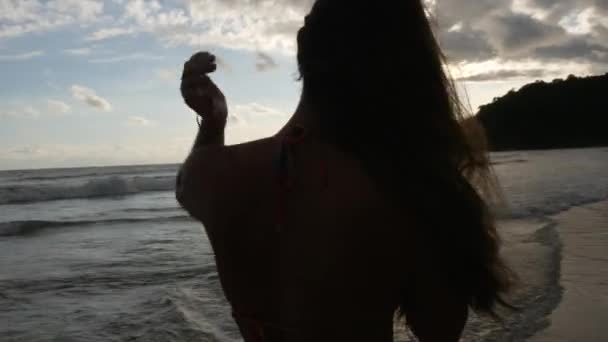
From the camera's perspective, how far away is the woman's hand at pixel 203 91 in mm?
1100

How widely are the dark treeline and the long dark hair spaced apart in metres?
73.0

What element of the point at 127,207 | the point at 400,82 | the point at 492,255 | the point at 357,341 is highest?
the point at 400,82

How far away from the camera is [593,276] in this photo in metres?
5.19

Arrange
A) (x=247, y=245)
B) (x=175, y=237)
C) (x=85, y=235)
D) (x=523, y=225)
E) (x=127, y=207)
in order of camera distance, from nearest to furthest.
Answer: (x=247, y=245)
(x=523, y=225)
(x=175, y=237)
(x=85, y=235)
(x=127, y=207)

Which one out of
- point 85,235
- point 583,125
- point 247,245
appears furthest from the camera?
point 583,125

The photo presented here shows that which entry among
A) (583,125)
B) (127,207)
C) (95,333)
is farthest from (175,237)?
(583,125)

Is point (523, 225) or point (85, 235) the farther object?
point (85, 235)

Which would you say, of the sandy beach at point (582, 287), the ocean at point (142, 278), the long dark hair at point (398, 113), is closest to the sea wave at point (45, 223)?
the ocean at point (142, 278)

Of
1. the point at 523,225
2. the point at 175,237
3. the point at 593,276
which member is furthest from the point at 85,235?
the point at 593,276

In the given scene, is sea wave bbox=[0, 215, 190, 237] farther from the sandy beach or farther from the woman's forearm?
the woman's forearm

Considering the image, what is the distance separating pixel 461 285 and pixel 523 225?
28.9 ft

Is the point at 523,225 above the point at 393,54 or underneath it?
underneath

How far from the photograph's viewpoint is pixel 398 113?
3.64 ft

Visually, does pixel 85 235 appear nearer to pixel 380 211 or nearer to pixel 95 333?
pixel 95 333
